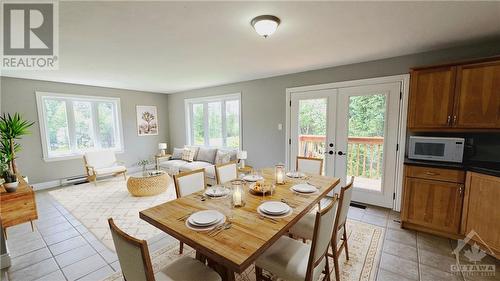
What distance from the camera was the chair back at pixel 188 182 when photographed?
1.97 m

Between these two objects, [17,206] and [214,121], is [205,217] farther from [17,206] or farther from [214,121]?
[214,121]

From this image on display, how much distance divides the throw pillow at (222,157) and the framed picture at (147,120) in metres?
2.61

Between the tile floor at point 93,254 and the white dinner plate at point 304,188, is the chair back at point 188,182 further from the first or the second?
the white dinner plate at point 304,188

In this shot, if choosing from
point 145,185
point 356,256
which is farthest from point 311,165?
point 145,185

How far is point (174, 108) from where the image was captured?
6.33m

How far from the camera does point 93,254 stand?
2.20 m

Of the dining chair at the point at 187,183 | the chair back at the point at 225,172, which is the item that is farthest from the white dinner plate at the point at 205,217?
the chair back at the point at 225,172

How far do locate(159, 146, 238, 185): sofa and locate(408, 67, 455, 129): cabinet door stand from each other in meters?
3.22

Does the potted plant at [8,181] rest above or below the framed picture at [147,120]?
below

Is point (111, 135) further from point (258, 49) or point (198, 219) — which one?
point (198, 219)

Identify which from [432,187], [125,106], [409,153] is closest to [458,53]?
[409,153]

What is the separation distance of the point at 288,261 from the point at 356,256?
1.17 m

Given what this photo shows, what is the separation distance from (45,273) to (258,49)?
3265 mm

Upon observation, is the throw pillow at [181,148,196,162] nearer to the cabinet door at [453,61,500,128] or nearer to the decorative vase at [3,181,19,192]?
the decorative vase at [3,181,19,192]
